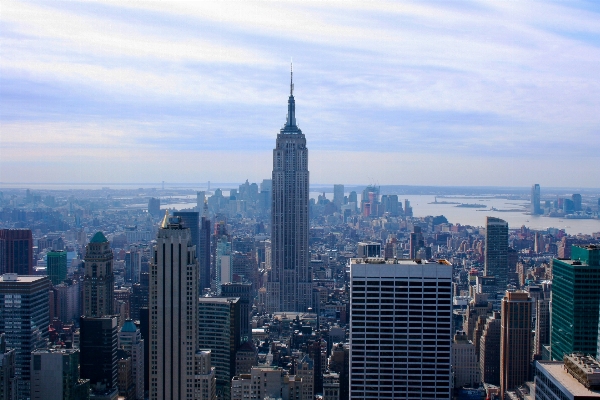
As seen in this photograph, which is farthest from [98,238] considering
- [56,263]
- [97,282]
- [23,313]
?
[56,263]

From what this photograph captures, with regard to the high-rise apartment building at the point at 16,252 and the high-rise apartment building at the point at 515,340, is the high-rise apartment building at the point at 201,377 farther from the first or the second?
the high-rise apartment building at the point at 16,252

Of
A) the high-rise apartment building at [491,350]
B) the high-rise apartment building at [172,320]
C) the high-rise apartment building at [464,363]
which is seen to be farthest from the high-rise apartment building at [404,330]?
the high-rise apartment building at [491,350]

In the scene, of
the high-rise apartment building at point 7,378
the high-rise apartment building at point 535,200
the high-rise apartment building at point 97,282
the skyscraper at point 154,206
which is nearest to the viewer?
the high-rise apartment building at point 7,378

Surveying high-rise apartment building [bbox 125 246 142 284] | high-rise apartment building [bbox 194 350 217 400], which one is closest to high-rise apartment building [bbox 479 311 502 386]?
high-rise apartment building [bbox 194 350 217 400]

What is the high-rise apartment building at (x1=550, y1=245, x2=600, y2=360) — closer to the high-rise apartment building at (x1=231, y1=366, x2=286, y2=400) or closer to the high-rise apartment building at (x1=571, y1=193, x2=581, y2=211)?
the high-rise apartment building at (x1=231, y1=366, x2=286, y2=400)

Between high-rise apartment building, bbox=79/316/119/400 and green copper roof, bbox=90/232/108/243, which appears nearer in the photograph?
high-rise apartment building, bbox=79/316/119/400

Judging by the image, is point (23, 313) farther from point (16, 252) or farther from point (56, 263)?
point (16, 252)
